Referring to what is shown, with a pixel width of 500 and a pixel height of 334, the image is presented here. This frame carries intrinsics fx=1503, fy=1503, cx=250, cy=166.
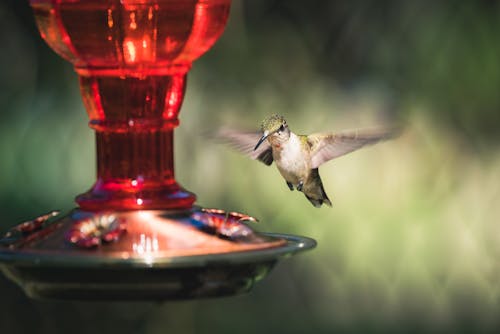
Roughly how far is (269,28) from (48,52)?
68 centimetres

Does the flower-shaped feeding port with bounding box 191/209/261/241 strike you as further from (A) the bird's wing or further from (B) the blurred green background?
(B) the blurred green background

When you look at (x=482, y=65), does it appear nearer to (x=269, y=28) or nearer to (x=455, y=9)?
(x=455, y=9)

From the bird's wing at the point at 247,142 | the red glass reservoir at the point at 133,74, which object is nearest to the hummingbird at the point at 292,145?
the bird's wing at the point at 247,142

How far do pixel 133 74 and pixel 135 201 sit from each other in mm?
200

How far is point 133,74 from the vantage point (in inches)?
90.0

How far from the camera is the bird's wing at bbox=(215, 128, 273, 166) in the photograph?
324 centimetres

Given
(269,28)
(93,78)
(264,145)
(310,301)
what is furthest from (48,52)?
(93,78)

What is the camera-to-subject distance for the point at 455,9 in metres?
4.70

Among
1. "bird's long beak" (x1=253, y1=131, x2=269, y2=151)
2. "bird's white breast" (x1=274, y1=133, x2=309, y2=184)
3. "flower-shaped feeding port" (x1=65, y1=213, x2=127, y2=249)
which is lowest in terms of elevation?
"flower-shaped feeding port" (x1=65, y1=213, x2=127, y2=249)

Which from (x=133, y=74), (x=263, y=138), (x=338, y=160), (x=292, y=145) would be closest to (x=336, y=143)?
(x=292, y=145)

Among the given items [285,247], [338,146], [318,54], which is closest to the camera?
[285,247]

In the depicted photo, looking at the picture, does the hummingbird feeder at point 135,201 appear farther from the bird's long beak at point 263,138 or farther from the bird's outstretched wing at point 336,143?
the bird's outstretched wing at point 336,143

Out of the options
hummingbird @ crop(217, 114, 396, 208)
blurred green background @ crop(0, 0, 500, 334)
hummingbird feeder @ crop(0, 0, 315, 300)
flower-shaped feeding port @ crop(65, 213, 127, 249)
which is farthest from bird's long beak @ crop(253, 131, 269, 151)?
blurred green background @ crop(0, 0, 500, 334)

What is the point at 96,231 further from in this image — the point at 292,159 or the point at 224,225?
the point at 292,159
